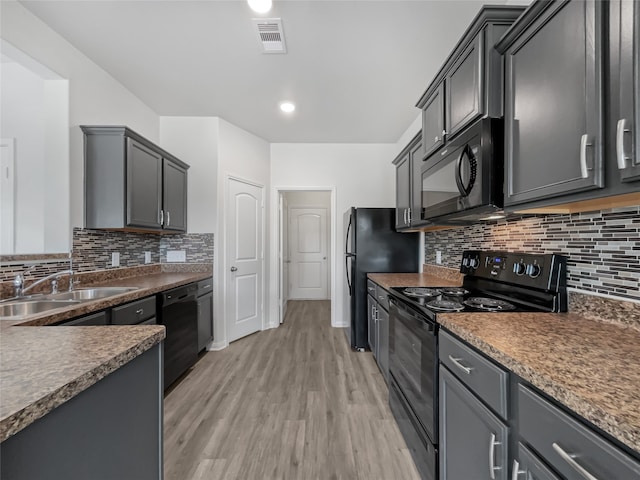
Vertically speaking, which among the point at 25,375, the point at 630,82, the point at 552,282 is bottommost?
the point at 25,375

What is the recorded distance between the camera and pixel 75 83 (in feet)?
7.37

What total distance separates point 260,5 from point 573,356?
7.17ft

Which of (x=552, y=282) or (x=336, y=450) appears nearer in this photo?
(x=552, y=282)

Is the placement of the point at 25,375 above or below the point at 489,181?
below

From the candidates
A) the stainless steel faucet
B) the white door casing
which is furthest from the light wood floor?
the white door casing

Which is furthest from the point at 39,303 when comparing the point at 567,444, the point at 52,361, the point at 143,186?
the point at 567,444

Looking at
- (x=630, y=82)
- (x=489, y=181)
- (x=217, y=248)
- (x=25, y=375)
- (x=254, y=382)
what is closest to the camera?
(x=25, y=375)

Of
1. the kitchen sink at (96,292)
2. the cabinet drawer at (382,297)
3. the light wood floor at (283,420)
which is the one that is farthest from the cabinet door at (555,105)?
the kitchen sink at (96,292)

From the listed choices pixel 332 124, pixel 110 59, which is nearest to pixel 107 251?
pixel 110 59

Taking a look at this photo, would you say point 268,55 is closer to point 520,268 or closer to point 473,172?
point 473,172

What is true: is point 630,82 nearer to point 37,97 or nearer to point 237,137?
point 37,97

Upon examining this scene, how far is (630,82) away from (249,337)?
381cm

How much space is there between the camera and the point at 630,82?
76 centimetres

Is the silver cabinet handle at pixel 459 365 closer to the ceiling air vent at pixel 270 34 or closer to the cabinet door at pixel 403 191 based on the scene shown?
the cabinet door at pixel 403 191
